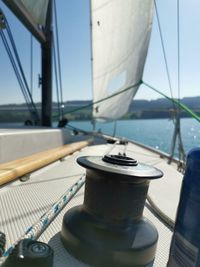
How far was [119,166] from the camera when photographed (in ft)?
1.44

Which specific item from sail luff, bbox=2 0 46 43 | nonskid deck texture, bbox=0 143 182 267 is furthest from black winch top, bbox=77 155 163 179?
sail luff, bbox=2 0 46 43

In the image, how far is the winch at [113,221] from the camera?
0.40 m

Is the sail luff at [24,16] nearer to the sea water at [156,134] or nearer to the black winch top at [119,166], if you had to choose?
the sea water at [156,134]

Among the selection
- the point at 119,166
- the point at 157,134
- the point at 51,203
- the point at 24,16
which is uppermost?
the point at 24,16

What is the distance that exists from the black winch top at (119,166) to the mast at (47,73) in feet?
5.93

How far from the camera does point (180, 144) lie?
1.98 metres

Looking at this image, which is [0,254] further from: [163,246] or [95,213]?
[163,246]

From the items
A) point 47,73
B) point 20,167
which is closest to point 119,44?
point 47,73

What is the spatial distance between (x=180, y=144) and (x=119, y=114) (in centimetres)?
185

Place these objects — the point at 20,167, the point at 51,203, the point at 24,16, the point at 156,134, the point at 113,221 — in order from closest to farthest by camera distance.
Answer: the point at 113,221 → the point at 51,203 → the point at 20,167 → the point at 24,16 → the point at 156,134

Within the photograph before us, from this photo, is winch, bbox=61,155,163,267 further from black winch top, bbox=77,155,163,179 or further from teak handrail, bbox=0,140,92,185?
teak handrail, bbox=0,140,92,185

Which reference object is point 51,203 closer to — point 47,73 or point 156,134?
point 47,73

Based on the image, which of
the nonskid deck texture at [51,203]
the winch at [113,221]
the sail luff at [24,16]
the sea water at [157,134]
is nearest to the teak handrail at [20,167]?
the nonskid deck texture at [51,203]

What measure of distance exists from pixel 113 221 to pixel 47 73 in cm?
191
